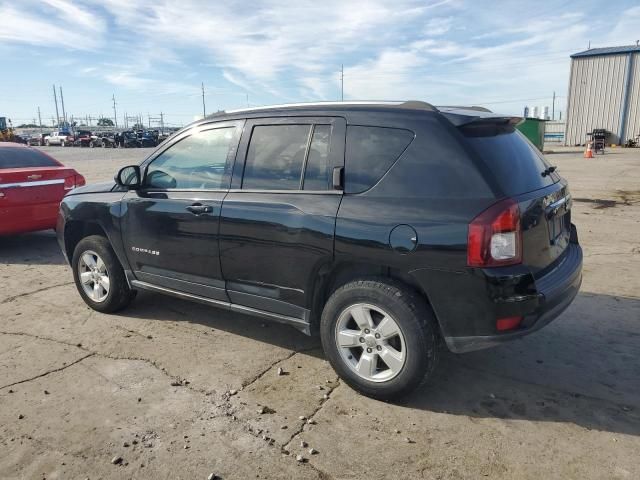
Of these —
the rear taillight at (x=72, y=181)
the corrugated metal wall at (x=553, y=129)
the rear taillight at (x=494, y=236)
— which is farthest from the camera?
the corrugated metal wall at (x=553, y=129)

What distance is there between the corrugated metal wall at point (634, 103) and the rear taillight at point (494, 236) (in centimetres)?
3801

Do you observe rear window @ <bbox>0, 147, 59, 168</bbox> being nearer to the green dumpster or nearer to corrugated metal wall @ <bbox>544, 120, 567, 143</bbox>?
the green dumpster

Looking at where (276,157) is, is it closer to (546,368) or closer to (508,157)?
(508,157)

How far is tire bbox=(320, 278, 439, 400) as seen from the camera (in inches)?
118

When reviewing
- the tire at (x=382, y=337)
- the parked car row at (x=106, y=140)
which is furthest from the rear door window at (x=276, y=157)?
the parked car row at (x=106, y=140)

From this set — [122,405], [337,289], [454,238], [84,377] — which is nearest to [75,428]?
[122,405]

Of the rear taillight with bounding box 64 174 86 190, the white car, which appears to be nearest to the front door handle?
the rear taillight with bounding box 64 174 86 190

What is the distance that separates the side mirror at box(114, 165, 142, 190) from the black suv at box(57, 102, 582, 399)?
0.27 m

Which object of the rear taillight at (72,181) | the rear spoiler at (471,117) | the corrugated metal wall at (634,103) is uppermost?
the corrugated metal wall at (634,103)

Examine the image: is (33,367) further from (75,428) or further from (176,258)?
(176,258)

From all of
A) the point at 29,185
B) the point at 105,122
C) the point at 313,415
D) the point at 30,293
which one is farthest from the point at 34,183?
the point at 105,122

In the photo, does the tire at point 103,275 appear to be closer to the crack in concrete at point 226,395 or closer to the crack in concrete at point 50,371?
the crack in concrete at point 226,395

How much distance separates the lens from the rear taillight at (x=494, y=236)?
2783 mm

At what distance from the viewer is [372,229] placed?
3.09 meters
